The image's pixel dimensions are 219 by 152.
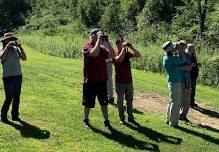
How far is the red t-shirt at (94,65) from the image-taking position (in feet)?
37.5

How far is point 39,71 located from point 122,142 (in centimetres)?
1267

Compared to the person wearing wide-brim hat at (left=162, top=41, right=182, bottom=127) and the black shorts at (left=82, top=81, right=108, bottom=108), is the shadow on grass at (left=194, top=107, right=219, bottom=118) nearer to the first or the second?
the person wearing wide-brim hat at (left=162, top=41, right=182, bottom=127)

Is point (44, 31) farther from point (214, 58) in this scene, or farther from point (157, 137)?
point (157, 137)

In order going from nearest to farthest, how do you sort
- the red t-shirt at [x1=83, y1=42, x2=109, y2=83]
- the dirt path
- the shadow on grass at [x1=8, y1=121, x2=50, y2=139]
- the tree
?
the shadow on grass at [x1=8, y1=121, x2=50, y2=139], the red t-shirt at [x1=83, y1=42, x2=109, y2=83], the dirt path, the tree

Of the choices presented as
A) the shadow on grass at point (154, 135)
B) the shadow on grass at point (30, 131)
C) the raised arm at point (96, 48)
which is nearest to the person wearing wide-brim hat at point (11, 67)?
the shadow on grass at point (30, 131)

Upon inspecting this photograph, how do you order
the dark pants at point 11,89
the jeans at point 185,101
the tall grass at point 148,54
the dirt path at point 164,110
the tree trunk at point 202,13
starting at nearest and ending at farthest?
the dark pants at point 11,89 < the jeans at point 185,101 < the dirt path at point 164,110 < the tall grass at point 148,54 < the tree trunk at point 202,13

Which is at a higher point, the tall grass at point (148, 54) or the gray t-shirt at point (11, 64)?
the gray t-shirt at point (11, 64)

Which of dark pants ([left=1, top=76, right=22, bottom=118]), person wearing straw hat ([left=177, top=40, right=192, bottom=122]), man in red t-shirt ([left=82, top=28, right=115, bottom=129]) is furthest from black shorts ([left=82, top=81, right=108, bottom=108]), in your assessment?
person wearing straw hat ([left=177, top=40, right=192, bottom=122])

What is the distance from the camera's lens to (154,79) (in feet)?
76.8

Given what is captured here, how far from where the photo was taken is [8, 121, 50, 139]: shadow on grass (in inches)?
445

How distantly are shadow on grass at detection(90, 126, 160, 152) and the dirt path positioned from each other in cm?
287

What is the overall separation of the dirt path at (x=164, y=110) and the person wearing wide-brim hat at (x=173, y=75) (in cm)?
129

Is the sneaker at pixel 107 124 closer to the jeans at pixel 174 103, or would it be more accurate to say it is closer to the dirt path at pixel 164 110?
the jeans at pixel 174 103

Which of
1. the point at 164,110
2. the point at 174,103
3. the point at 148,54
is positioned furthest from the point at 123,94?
the point at 148,54
